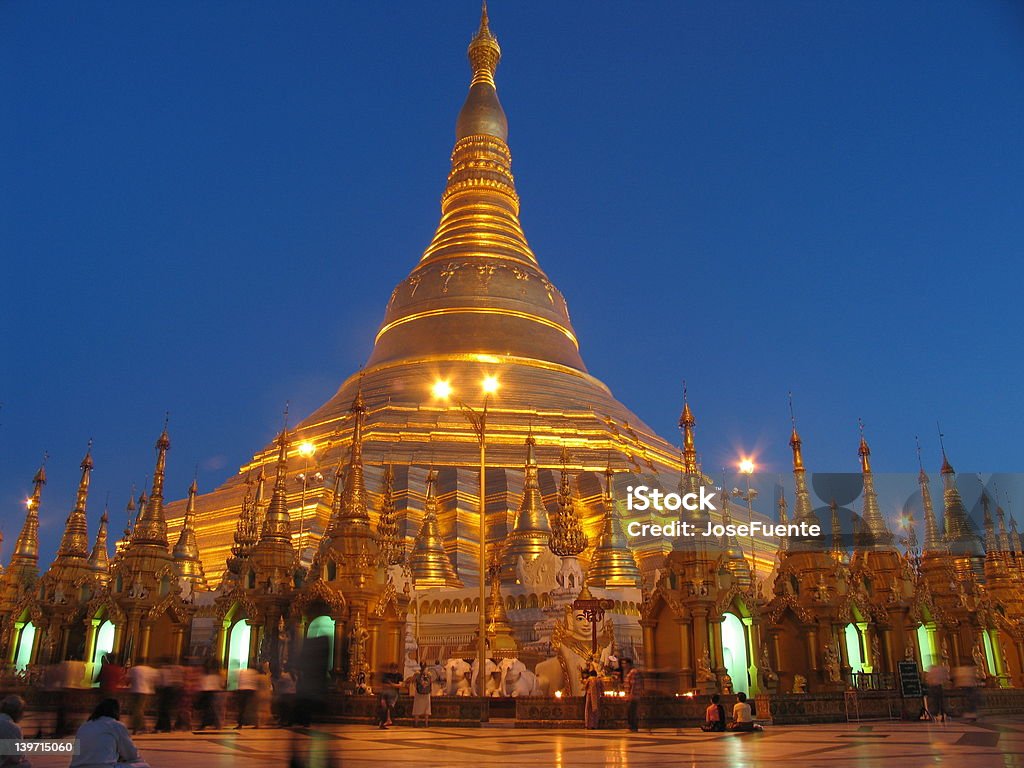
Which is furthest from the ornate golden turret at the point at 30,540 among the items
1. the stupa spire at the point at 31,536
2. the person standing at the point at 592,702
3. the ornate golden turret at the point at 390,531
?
the person standing at the point at 592,702

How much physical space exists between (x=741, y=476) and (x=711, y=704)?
2685 cm

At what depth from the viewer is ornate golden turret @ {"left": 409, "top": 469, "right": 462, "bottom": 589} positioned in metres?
27.6

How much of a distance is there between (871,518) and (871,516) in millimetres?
98

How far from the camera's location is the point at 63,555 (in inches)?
981

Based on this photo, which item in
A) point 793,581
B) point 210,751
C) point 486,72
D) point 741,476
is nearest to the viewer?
point 210,751

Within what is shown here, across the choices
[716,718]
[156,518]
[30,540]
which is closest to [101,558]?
[30,540]

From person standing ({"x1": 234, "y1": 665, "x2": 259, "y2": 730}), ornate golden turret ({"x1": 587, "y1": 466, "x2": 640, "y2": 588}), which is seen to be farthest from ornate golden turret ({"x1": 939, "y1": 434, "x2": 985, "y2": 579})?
person standing ({"x1": 234, "y1": 665, "x2": 259, "y2": 730})

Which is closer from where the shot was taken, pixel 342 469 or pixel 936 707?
pixel 936 707

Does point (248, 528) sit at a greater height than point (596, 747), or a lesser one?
greater

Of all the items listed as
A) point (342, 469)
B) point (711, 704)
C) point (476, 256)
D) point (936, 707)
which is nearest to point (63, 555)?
point (342, 469)

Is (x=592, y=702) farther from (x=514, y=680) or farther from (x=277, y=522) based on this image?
(x=277, y=522)

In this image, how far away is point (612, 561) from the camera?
92.3 feet

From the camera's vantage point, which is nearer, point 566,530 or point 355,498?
point 355,498

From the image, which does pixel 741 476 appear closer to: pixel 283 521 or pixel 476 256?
pixel 476 256
